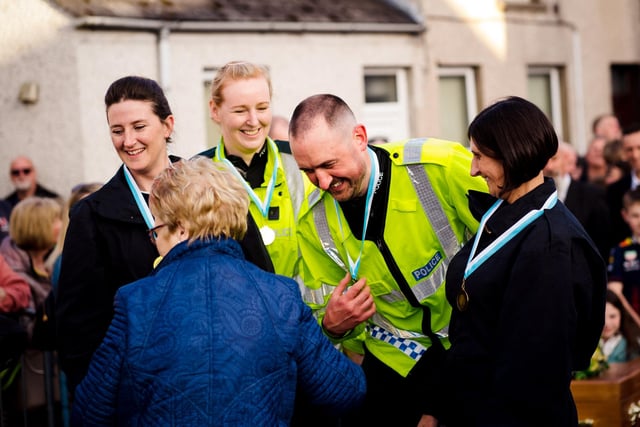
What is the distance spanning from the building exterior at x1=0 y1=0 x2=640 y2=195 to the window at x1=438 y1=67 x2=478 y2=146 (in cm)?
3

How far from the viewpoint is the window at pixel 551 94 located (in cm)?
1934

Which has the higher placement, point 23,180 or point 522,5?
point 522,5

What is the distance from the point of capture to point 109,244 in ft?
14.2

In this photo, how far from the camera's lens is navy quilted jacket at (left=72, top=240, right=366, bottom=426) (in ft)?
10.7

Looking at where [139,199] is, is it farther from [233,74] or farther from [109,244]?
[233,74]

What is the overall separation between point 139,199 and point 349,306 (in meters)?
1.07

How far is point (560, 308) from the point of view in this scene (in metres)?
3.34

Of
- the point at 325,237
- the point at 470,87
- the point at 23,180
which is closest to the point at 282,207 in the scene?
the point at 325,237

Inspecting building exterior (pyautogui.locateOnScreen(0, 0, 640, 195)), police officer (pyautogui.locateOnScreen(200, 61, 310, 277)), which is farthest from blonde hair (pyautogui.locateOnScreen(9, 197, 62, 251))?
building exterior (pyautogui.locateOnScreen(0, 0, 640, 195))

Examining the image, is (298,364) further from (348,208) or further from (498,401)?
(348,208)

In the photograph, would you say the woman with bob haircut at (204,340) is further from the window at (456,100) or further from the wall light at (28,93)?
the window at (456,100)

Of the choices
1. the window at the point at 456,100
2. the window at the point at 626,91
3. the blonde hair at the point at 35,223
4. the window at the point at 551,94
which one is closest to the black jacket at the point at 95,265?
the blonde hair at the point at 35,223

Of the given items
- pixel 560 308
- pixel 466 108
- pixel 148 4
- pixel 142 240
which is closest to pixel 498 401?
pixel 560 308

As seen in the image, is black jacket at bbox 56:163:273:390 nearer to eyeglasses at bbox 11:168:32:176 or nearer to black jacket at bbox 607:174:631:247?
black jacket at bbox 607:174:631:247
